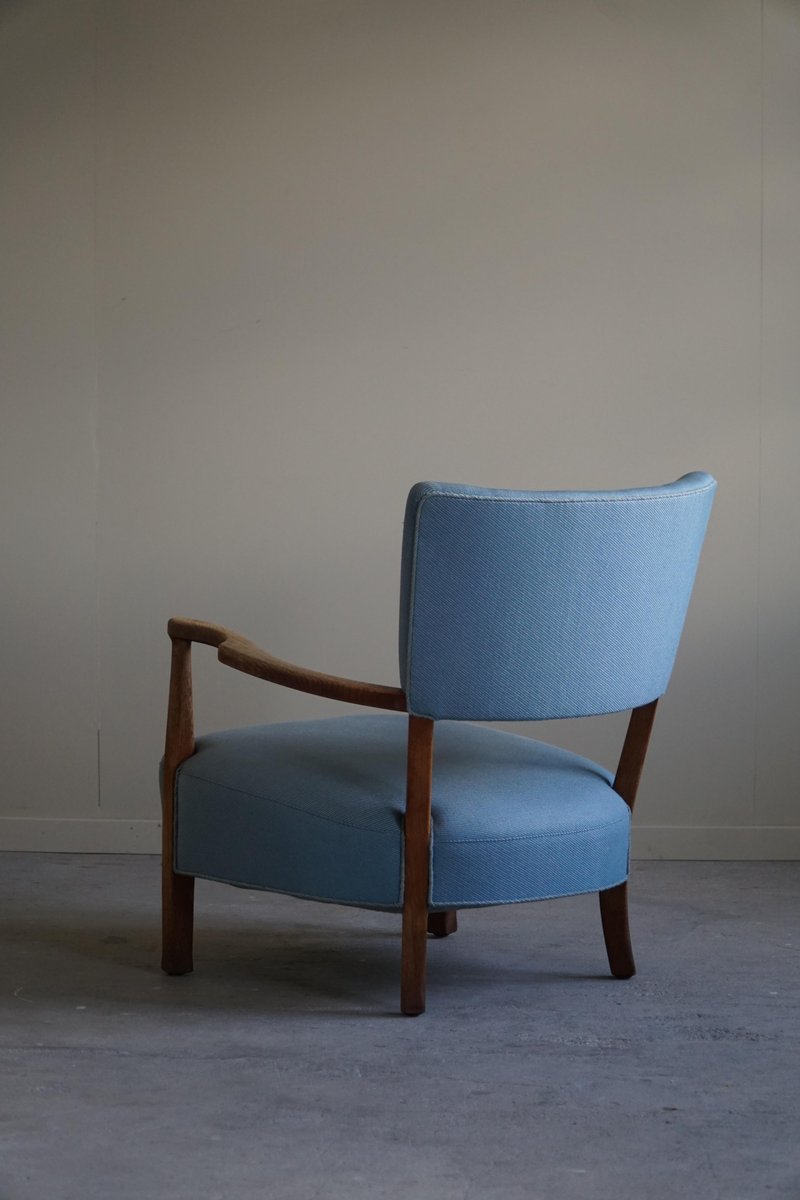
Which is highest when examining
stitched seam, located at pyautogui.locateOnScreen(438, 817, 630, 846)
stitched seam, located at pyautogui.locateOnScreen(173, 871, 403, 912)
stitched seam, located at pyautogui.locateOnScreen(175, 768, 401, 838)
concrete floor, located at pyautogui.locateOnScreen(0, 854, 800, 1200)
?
stitched seam, located at pyautogui.locateOnScreen(175, 768, 401, 838)

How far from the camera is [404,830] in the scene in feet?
7.48

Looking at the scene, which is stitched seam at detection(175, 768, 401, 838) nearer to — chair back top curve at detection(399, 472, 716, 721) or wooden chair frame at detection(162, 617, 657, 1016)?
wooden chair frame at detection(162, 617, 657, 1016)

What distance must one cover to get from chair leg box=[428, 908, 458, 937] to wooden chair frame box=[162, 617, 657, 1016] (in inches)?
10.0

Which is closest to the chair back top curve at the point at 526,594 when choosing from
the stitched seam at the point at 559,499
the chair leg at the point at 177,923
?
the stitched seam at the point at 559,499

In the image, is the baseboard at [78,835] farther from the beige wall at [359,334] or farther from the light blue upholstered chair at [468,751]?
the light blue upholstered chair at [468,751]

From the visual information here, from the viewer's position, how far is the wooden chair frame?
7.47ft

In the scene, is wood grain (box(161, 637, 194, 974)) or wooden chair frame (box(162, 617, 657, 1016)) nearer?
wooden chair frame (box(162, 617, 657, 1016))

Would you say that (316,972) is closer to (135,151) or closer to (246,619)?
(246,619)

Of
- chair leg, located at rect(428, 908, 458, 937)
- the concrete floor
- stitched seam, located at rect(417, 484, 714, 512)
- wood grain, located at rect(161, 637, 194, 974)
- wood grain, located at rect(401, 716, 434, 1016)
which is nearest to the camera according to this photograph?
the concrete floor

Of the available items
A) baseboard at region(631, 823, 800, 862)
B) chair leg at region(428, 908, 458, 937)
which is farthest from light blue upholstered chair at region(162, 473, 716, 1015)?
baseboard at region(631, 823, 800, 862)

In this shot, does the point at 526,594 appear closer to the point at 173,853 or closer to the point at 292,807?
the point at 292,807

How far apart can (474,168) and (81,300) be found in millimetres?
1078

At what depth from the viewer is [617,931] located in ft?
8.49

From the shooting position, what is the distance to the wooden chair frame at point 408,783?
7.47ft
